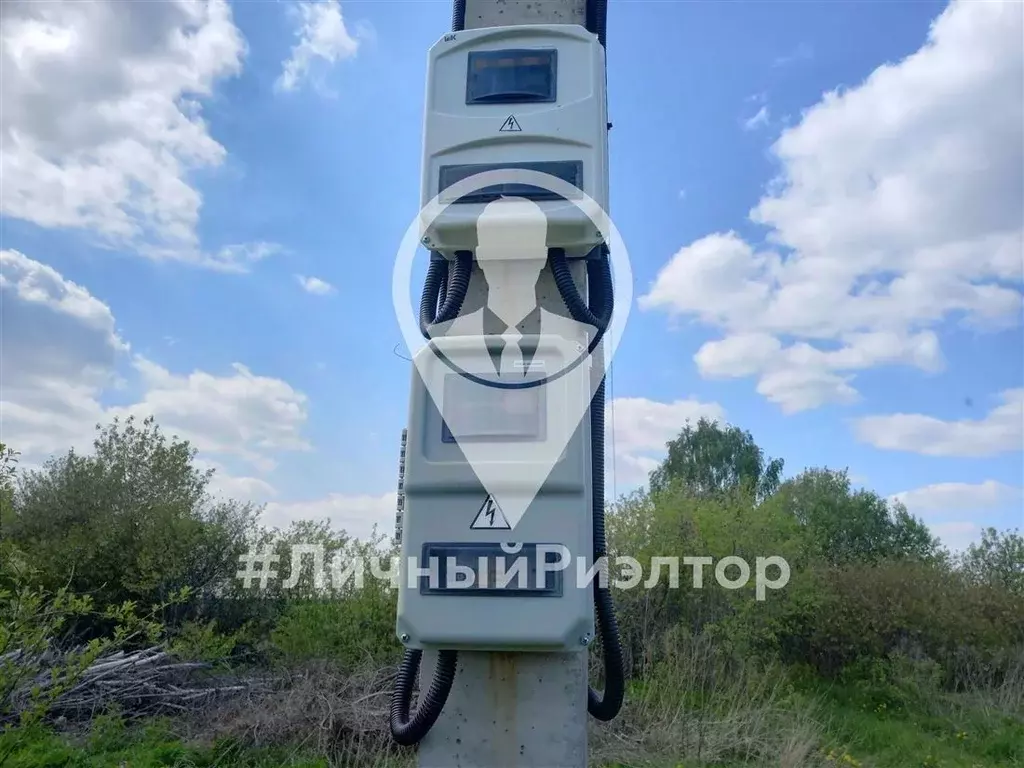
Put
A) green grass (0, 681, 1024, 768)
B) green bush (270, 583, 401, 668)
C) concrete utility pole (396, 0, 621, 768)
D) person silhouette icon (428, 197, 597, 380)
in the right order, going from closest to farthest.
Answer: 1. concrete utility pole (396, 0, 621, 768)
2. person silhouette icon (428, 197, 597, 380)
3. green grass (0, 681, 1024, 768)
4. green bush (270, 583, 401, 668)

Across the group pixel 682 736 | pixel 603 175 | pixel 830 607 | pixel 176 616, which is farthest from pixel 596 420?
pixel 830 607

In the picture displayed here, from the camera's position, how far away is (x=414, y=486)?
2262 mm

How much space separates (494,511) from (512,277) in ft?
2.47

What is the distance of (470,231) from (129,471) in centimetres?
942

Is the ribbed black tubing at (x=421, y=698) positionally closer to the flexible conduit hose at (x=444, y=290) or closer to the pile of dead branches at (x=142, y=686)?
the flexible conduit hose at (x=444, y=290)

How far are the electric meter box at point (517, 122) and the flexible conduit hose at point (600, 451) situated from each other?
0.10 meters

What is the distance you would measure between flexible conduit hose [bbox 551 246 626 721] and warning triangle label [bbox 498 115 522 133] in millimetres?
409

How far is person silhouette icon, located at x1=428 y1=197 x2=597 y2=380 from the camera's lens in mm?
2402

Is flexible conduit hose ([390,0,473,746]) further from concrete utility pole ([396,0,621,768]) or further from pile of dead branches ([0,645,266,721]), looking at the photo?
pile of dead branches ([0,645,266,721])

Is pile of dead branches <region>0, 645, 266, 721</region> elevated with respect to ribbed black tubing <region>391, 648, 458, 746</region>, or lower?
lower

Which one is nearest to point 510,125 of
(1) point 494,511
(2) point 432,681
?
(1) point 494,511

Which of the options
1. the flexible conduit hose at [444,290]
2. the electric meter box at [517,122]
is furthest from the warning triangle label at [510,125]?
the flexible conduit hose at [444,290]

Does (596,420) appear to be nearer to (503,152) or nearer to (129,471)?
(503,152)

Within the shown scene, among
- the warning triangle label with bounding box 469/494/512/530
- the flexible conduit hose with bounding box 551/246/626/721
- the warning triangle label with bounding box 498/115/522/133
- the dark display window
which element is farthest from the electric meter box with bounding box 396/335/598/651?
the dark display window
